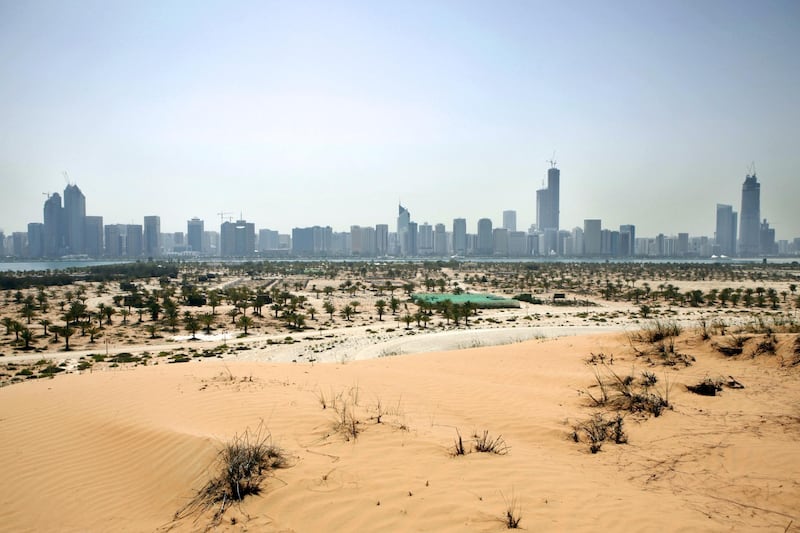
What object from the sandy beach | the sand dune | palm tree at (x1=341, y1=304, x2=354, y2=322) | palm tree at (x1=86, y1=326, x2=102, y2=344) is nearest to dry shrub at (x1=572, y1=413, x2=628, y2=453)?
the sandy beach

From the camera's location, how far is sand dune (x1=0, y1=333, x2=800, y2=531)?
4922 mm

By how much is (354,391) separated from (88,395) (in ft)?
20.9

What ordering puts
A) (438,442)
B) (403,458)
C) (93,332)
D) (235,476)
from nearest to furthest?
1. (235,476)
2. (403,458)
3. (438,442)
4. (93,332)

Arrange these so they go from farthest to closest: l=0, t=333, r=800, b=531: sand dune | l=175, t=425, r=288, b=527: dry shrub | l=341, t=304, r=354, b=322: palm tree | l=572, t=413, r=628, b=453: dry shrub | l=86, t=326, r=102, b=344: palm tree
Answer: l=341, t=304, r=354, b=322: palm tree, l=86, t=326, r=102, b=344: palm tree, l=572, t=413, r=628, b=453: dry shrub, l=175, t=425, r=288, b=527: dry shrub, l=0, t=333, r=800, b=531: sand dune

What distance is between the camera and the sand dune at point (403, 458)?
4.92 meters

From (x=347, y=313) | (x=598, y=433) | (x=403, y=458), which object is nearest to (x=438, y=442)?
(x=403, y=458)

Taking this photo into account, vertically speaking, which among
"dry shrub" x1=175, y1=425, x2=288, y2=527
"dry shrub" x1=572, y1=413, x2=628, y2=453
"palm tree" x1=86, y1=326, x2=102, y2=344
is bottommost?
"palm tree" x1=86, y1=326, x2=102, y2=344

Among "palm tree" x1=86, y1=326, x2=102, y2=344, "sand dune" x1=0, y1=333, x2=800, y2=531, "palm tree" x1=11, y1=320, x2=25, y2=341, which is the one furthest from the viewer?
"palm tree" x1=86, y1=326, x2=102, y2=344

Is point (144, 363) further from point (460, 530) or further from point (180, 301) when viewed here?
point (180, 301)

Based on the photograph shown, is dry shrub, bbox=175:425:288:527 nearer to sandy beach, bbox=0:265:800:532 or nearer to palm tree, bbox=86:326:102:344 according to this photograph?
sandy beach, bbox=0:265:800:532

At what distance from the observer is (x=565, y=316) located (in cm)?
4141

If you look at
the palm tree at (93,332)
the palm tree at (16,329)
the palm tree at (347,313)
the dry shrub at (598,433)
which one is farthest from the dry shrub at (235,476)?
the palm tree at (16,329)

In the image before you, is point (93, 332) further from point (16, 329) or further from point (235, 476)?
point (235, 476)

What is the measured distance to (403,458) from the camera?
624cm
